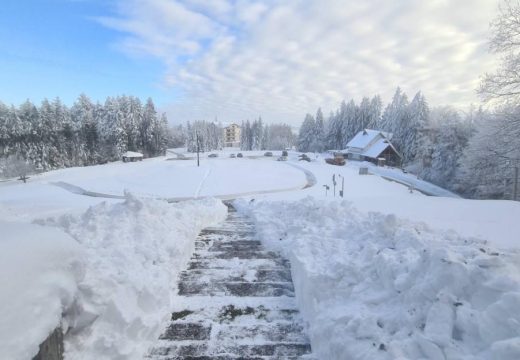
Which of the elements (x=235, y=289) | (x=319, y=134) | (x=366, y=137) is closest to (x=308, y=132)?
(x=319, y=134)

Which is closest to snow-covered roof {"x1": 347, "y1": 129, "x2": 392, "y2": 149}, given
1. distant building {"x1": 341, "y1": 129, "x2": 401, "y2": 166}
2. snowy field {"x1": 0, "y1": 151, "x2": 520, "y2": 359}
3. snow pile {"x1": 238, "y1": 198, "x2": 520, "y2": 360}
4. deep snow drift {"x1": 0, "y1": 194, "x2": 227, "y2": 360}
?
distant building {"x1": 341, "y1": 129, "x2": 401, "y2": 166}

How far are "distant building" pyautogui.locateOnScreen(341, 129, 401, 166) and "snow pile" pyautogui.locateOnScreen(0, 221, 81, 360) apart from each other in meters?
56.8

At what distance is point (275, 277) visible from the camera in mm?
5332

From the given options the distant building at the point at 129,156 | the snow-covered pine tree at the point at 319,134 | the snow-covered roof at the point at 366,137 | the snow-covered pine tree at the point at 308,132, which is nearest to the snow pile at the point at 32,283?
the distant building at the point at 129,156

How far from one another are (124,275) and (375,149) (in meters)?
58.7

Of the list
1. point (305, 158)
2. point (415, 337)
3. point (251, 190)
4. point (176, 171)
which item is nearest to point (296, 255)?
point (415, 337)

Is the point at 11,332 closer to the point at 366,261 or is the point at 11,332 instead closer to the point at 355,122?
the point at 366,261

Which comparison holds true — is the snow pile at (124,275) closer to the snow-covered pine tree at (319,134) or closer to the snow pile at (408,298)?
the snow pile at (408,298)

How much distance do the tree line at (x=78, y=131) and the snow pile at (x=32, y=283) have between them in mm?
55930

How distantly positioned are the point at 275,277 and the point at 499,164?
2027 cm

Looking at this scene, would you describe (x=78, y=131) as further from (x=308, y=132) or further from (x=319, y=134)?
(x=319, y=134)

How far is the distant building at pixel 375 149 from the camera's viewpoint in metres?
56.6

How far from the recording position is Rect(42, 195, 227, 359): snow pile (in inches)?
128

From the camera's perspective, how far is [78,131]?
57906mm
